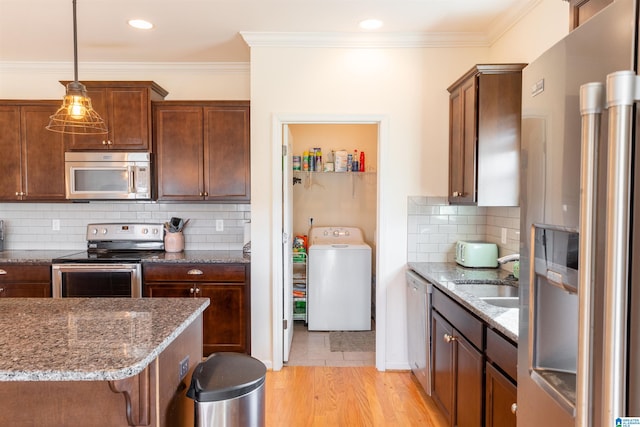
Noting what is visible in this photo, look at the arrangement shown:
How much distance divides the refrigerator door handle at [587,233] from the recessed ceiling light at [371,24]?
2234mm

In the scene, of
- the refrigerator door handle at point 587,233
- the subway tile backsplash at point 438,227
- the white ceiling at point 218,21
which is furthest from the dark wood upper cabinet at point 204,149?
the refrigerator door handle at point 587,233

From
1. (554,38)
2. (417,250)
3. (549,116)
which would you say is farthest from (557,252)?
→ (417,250)

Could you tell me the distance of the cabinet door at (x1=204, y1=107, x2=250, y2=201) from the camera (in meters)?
3.21

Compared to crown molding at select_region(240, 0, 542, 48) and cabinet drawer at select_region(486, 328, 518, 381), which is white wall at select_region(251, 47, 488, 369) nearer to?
crown molding at select_region(240, 0, 542, 48)

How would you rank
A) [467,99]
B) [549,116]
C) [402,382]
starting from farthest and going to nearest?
[402,382] → [467,99] → [549,116]

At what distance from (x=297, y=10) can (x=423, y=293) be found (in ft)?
6.73

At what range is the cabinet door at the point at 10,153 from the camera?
324 cm

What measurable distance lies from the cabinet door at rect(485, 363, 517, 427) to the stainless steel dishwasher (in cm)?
82

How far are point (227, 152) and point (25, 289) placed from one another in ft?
6.33

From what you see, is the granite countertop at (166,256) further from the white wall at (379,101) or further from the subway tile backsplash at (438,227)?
the subway tile backsplash at (438,227)

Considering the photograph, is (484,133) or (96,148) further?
(96,148)

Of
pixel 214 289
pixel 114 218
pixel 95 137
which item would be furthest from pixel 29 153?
pixel 214 289

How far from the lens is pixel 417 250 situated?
3.03 m

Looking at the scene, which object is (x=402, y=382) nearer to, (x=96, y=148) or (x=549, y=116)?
(x=549, y=116)
